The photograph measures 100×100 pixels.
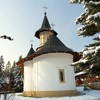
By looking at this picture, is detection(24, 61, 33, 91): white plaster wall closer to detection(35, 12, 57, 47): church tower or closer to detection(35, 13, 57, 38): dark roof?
detection(35, 12, 57, 47): church tower

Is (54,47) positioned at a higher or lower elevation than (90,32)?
higher

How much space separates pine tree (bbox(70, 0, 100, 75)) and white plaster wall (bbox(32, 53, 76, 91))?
11492mm

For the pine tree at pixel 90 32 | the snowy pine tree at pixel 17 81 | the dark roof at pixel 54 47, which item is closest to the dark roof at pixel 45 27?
the dark roof at pixel 54 47

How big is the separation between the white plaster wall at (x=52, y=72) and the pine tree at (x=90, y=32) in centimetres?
1149

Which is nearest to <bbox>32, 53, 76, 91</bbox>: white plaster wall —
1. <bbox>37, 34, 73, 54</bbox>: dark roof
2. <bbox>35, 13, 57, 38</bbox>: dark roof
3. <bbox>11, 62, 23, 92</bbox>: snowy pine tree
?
<bbox>37, 34, 73, 54</bbox>: dark roof

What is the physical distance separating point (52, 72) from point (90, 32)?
1186cm

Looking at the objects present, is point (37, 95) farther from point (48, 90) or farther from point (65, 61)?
point (65, 61)

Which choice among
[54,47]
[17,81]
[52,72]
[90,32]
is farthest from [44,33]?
[90,32]

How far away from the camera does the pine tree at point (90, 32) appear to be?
8.30 m

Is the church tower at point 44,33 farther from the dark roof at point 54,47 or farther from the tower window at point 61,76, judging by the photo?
the tower window at point 61,76

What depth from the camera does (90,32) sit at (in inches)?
391

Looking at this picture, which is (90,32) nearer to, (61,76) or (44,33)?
(61,76)

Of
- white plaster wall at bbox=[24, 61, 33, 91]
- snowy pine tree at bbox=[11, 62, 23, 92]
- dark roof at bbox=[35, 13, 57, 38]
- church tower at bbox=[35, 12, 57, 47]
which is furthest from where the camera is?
snowy pine tree at bbox=[11, 62, 23, 92]

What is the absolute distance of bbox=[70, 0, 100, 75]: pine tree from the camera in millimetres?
8297
